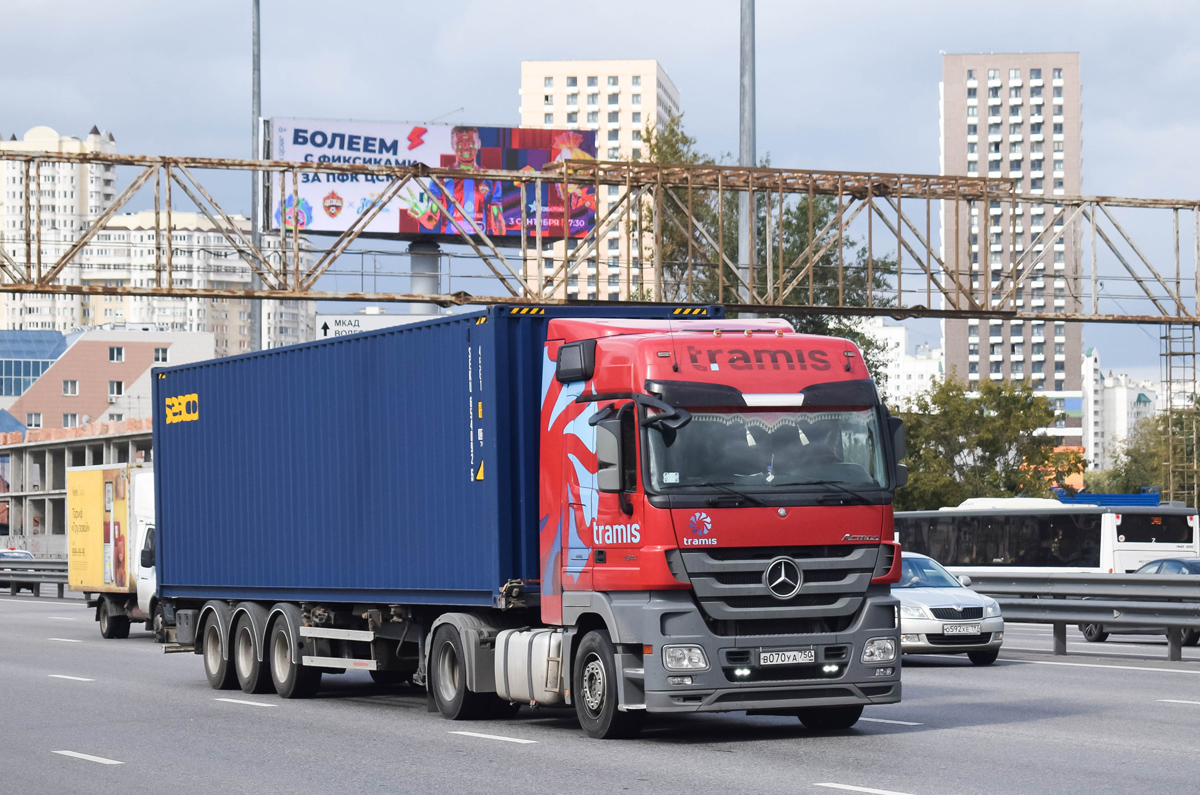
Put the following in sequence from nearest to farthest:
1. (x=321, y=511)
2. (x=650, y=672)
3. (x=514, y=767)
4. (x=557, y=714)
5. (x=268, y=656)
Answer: (x=514, y=767) < (x=650, y=672) < (x=557, y=714) < (x=321, y=511) < (x=268, y=656)

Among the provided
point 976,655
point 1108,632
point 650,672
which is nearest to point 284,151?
point 1108,632

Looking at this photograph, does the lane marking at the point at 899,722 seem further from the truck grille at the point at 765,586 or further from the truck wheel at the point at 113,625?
the truck wheel at the point at 113,625

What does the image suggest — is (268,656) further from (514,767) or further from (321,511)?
(514,767)

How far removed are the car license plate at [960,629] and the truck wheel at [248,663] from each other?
321 inches

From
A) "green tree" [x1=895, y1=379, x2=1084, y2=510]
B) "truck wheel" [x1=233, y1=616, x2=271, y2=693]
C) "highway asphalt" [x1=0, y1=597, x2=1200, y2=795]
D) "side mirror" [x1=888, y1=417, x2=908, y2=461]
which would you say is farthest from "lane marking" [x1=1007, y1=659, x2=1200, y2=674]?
"green tree" [x1=895, y1=379, x2=1084, y2=510]

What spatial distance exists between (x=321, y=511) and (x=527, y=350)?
150 inches

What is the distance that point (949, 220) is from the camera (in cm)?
18750

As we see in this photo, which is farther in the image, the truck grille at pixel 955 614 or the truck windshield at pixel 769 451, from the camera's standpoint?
the truck grille at pixel 955 614

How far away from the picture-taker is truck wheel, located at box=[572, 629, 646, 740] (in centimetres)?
1193

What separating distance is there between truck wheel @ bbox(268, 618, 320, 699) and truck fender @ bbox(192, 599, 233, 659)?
3.26 ft

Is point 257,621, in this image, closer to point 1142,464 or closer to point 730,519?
point 730,519

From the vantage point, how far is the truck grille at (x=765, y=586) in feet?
38.1

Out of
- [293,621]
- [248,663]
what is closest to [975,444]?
[248,663]

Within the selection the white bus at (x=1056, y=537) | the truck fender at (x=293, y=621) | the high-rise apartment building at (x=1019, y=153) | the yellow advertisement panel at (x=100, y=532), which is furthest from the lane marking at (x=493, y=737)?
the high-rise apartment building at (x=1019, y=153)
